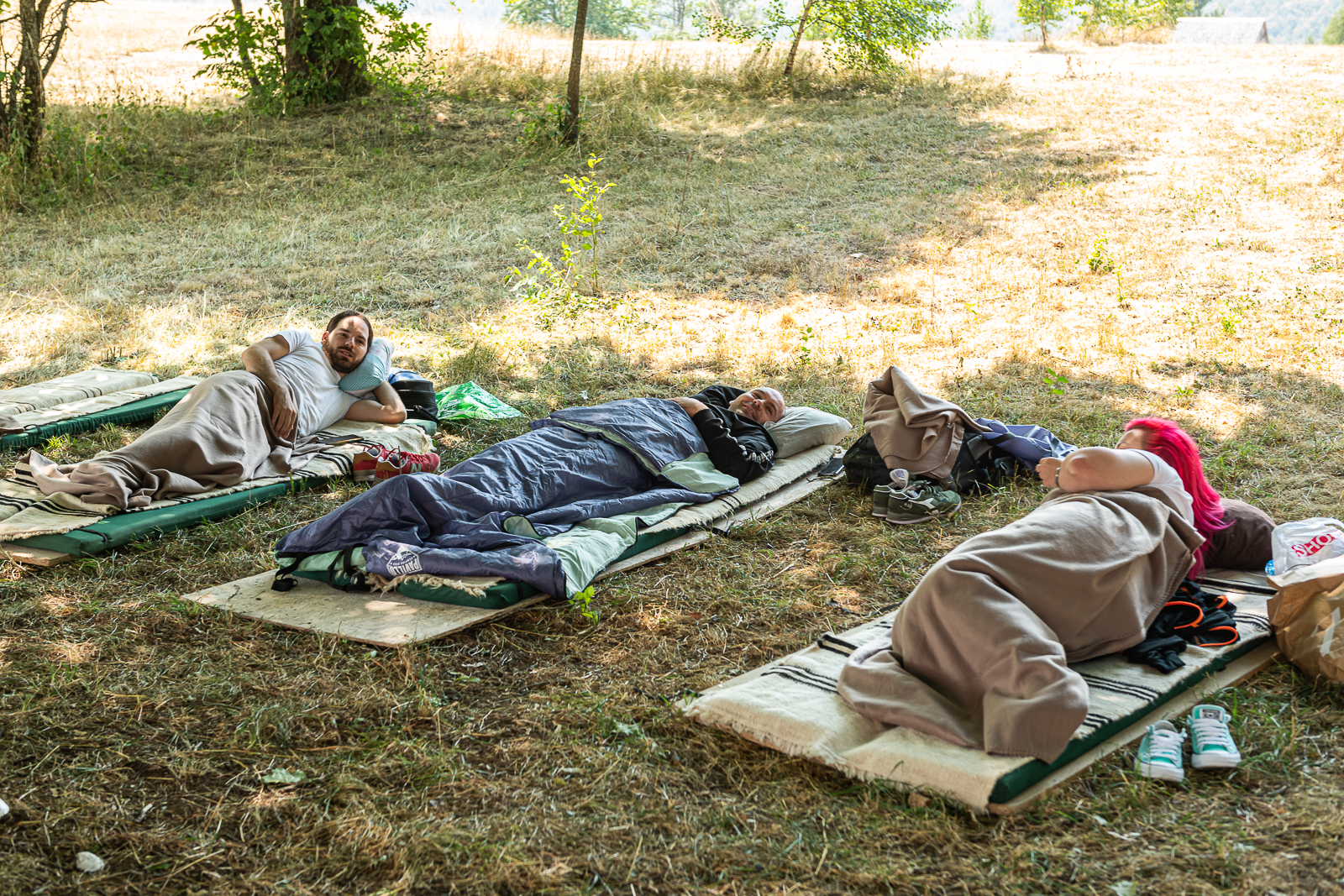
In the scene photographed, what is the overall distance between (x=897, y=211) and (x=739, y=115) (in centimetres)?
416

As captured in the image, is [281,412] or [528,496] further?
[281,412]

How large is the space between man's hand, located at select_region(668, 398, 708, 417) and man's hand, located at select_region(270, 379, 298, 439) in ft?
6.36

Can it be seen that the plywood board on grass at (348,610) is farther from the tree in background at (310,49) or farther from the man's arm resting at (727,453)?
the tree in background at (310,49)

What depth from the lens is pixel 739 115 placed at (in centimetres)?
1322

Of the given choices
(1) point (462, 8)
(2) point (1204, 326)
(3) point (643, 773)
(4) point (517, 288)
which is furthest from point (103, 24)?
(3) point (643, 773)

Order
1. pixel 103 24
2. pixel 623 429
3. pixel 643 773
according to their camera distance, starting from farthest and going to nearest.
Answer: pixel 103 24 → pixel 623 429 → pixel 643 773

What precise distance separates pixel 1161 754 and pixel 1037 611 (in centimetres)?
47

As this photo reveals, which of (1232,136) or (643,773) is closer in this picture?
(643,773)

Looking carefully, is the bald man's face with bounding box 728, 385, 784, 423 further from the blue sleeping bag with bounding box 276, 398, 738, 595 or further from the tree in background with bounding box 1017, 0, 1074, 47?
the tree in background with bounding box 1017, 0, 1074, 47

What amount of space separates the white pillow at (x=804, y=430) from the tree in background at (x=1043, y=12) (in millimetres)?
18581

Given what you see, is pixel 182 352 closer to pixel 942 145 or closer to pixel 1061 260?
pixel 1061 260

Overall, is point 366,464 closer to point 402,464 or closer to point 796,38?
point 402,464

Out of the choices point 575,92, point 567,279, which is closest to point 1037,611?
point 567,279

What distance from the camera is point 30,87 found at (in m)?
10.1
